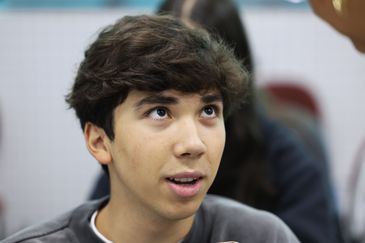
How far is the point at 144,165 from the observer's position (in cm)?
154

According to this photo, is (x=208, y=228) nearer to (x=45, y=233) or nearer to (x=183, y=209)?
(x=183, y=209)

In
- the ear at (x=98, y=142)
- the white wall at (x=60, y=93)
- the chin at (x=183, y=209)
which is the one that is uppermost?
the ear at (x=98, y=142)

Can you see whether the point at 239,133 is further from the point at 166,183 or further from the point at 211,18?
the point at 166,183

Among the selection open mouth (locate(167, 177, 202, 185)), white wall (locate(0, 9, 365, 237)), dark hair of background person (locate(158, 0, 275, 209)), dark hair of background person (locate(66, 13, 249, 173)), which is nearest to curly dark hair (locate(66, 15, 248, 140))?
dark hair of background person (locate(66, 13, 249, 173))

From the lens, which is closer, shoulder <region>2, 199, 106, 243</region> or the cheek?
the cheek

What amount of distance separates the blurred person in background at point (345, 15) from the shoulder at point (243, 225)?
0.46 metres

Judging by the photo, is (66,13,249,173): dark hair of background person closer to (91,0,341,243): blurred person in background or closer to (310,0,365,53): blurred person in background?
(310,0,365,53): blurred person in background

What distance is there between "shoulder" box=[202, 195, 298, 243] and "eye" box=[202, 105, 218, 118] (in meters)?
0.28

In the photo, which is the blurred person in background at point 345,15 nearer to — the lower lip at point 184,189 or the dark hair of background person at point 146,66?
the dark hair of background person at point 146,66

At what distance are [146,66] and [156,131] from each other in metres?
0.13

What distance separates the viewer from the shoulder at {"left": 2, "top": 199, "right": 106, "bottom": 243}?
5.44 feet

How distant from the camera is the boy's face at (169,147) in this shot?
59.6 inches

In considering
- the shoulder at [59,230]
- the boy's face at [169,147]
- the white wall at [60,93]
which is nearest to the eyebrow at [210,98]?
the boy's face at [169,147]

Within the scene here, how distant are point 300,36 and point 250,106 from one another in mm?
1183
